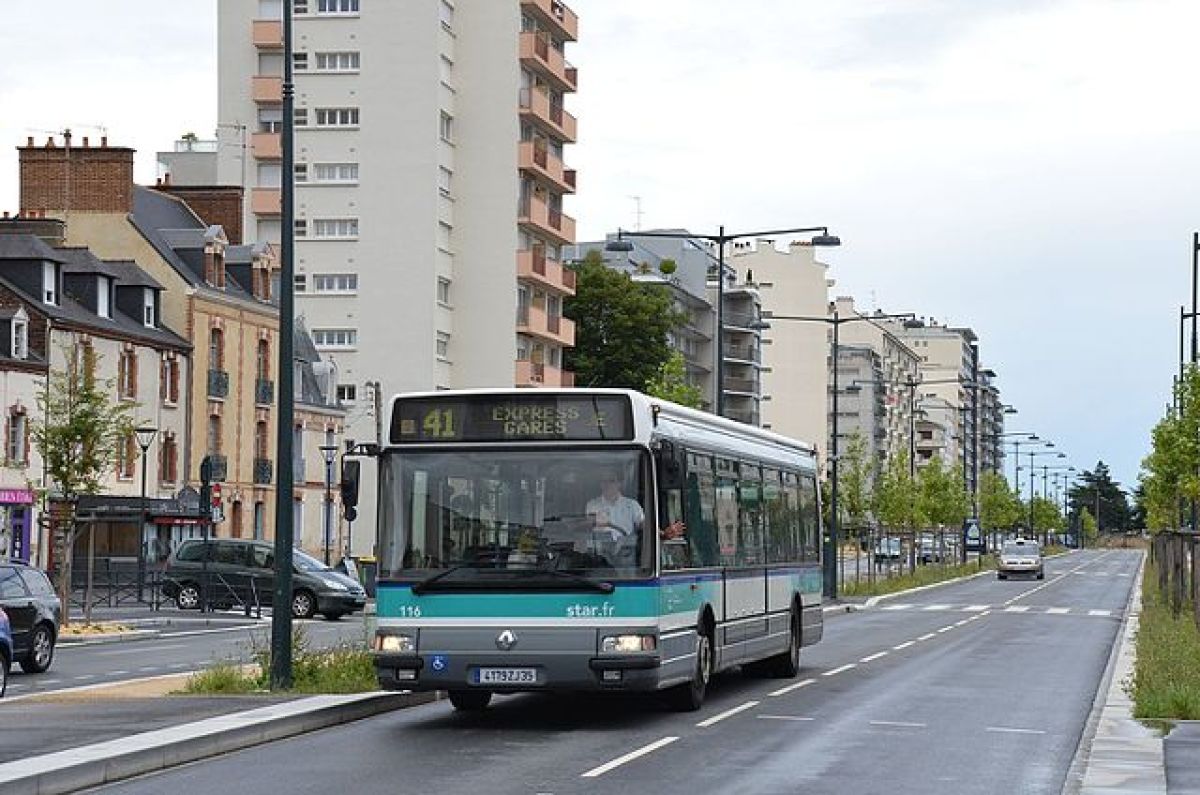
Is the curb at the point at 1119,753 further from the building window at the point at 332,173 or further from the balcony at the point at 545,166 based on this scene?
the balcony at the point at 545,166

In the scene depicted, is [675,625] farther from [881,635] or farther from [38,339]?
[38,339]

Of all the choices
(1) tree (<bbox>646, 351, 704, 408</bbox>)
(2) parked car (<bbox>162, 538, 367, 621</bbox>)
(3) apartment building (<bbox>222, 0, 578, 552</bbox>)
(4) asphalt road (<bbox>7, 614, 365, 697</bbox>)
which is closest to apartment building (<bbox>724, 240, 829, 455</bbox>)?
(3) apartment building (<bbox>222, 0, 578, 552</bbox>)

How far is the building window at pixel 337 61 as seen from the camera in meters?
91.3

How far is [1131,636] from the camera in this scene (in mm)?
39969

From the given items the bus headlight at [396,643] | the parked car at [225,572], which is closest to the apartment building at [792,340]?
the parked car at [225,572]

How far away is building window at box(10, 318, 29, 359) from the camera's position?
200 ft

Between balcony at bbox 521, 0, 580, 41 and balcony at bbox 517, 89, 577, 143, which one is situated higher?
balcony at bbox 521, 0, 580, 41

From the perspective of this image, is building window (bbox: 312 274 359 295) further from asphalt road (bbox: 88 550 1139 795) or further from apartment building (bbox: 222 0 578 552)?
asphalt road (bbox: 88 550 1139 795)

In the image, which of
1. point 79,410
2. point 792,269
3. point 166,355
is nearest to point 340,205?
point 166,355

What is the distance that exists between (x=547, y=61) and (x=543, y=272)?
9.07 meters

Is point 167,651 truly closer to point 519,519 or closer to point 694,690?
point 694,690

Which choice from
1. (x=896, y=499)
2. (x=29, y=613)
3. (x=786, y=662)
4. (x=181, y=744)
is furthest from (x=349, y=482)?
(x=896, y=499)

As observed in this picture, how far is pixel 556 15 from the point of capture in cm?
9869

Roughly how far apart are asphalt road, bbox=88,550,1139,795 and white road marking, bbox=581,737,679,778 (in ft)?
0.10
